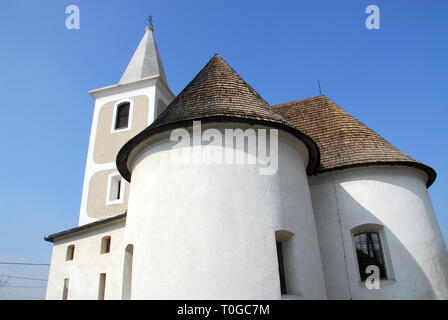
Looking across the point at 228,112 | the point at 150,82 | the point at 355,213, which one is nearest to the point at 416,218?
the point at 355,213

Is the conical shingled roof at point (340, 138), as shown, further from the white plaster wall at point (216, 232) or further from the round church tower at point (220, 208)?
the white plaster wall at point (216, 232)

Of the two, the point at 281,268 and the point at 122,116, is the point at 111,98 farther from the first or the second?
the point at 281,268

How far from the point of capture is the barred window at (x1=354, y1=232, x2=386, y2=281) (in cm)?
1009

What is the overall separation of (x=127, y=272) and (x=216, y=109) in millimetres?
4817

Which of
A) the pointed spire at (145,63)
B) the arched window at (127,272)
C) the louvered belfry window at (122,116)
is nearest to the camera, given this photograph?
the arched window at (127,272)

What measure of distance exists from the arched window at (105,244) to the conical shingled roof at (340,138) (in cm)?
869

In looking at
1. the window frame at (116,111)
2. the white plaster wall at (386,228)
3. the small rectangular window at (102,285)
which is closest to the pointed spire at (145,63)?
the window frame at (116,111)

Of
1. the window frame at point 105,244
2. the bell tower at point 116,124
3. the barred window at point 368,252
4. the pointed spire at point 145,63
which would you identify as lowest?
the barred window at point 368,252

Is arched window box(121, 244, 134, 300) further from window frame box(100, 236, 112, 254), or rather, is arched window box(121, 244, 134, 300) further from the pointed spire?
the pointed spire

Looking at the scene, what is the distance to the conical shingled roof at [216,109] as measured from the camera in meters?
8.49

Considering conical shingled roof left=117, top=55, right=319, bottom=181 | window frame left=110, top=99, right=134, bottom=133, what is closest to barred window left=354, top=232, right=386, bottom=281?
conical shingled roof left=117, top=55, right=319, bottom=181

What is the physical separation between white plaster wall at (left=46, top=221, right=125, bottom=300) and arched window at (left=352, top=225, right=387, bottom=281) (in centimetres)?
806

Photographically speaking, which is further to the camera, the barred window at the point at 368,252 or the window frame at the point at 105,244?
the window frame at the point at 105,244

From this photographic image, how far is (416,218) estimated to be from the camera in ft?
34.2
